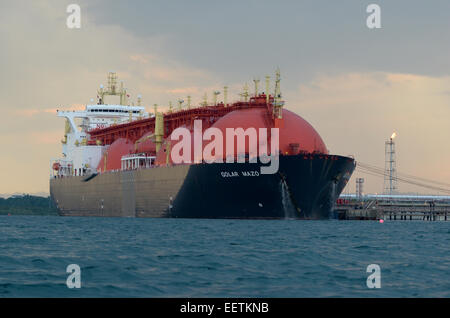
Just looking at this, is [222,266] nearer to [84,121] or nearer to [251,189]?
[251,189]

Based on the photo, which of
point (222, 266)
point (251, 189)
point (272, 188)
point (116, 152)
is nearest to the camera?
point (222, 266)

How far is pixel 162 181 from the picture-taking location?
183 ft

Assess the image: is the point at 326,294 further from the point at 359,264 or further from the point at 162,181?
the point at 162,181

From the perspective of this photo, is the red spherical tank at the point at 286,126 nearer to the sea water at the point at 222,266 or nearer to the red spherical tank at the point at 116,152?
the sea water at the point at 222,266

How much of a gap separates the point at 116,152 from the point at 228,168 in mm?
27488

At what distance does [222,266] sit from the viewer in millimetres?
20797

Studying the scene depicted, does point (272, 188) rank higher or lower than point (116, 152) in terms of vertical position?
lower

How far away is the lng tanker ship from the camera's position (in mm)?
47594

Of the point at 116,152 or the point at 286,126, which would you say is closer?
the point at 286,126

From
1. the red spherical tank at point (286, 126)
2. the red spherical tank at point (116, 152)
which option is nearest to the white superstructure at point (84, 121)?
the red spherical tank at point (116, 152)

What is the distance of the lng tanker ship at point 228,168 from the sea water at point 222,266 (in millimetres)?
Result: 14534

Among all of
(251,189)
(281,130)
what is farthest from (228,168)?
(281,130)

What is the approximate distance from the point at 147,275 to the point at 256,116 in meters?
34.6

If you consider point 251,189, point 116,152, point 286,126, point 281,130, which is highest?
point 286,126
